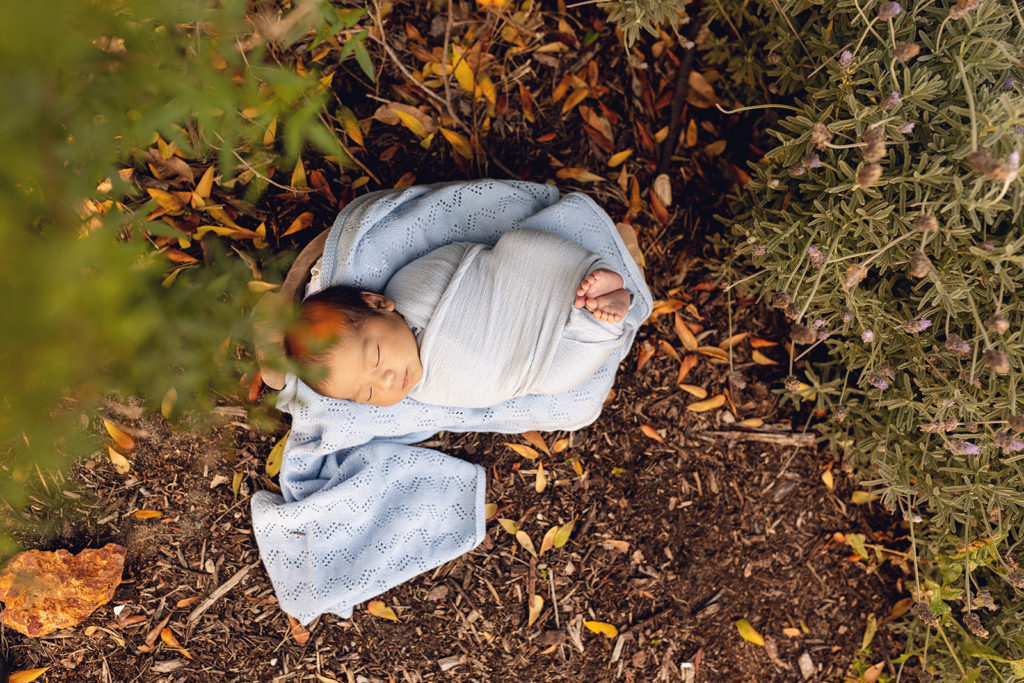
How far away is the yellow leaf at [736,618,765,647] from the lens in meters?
2.40

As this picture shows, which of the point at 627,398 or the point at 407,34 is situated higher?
the point at 407,34

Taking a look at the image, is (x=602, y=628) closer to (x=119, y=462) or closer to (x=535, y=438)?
(x=535, y=438)

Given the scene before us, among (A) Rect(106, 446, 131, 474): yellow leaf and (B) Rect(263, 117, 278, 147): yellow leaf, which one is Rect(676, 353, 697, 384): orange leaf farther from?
(A) Rect(106, 446, 131, 474): yellow leaf

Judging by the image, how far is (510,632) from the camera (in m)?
2.35

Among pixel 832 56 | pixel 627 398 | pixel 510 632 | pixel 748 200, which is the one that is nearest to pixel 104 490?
pixel 510 632

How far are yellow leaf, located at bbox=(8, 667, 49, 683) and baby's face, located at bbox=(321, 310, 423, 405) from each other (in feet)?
4.80

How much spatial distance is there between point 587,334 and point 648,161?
85cm

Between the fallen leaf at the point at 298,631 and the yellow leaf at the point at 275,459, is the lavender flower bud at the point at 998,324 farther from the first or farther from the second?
the fallen leaf at the point at 298,631

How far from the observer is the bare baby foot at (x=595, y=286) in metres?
1.91

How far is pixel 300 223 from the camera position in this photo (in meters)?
2.31

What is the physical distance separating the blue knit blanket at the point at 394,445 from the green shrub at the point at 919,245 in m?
0.63

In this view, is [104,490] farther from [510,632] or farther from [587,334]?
[587,334]

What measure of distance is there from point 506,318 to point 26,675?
2.03m

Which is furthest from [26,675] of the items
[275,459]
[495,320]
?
[495,320]
